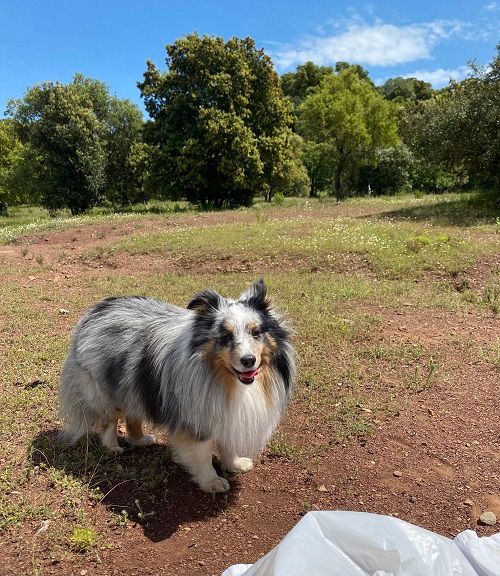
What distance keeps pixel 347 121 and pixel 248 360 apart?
31.4 metres

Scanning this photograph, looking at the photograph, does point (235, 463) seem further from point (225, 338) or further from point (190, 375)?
point (225, 338)

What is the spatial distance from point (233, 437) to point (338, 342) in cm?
289

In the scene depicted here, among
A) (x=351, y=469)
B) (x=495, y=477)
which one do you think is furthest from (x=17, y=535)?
(x=495, y=477)

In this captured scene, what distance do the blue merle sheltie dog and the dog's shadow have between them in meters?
0.11

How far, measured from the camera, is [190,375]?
333 cm

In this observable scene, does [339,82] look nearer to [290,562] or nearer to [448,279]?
[448,279]

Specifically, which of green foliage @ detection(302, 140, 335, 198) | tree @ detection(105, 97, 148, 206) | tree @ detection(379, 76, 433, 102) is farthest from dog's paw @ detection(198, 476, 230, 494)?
tree @ detection(379, 76, 433, 102)

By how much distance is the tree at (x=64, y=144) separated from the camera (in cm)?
2736

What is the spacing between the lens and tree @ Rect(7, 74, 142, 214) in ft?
89.8

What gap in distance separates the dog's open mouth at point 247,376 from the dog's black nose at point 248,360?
7 centimetres

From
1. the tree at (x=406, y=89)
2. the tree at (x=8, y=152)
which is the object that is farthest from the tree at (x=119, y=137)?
the tree at (x=406, y=89)

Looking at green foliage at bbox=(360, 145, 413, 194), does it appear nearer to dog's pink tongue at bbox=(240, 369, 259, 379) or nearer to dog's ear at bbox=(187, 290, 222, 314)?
dog's ear at bbox=(187, 290, 222, 314)

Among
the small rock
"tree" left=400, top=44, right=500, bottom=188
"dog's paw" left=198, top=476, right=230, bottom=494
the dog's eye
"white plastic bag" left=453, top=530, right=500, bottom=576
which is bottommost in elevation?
the small rock

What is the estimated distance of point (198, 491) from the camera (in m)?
3.68
